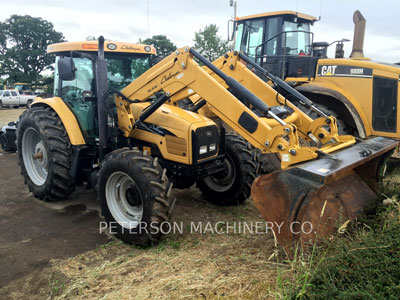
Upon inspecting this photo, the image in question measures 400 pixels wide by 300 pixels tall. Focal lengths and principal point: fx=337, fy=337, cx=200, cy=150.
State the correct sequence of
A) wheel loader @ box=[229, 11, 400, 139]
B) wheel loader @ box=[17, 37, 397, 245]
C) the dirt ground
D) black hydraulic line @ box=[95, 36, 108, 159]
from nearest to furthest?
the dirt ground < wheel loader @ box=[17, 37, 397, 245] < black hydraulic line @ box=[95, 36, 108, 159] < wheel loader @ box=[229, 11, 400, 139]

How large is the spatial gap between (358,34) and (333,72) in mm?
1224

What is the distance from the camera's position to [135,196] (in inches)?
151

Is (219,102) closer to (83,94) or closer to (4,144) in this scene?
(83,94)

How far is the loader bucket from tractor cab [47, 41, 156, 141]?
2.81m

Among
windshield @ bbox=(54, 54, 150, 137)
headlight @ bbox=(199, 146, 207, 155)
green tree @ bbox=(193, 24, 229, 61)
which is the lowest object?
headlight @ bbox=(199, 146, 207, 155)

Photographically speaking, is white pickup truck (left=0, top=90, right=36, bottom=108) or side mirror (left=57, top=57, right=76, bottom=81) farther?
white pickup truck (left=0, top=90, right=36, bottom=108)

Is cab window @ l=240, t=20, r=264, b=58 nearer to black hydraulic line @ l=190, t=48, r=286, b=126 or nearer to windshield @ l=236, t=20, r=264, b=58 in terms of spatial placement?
windshield @ l=236, t=20, r=264, b=58

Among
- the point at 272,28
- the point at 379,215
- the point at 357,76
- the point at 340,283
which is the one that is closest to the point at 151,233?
the point at 340,283

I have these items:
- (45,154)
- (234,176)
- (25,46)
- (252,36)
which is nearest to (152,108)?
(234,176)

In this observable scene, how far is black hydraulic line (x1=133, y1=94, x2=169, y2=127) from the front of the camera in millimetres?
3998

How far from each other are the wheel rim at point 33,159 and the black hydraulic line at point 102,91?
145cm

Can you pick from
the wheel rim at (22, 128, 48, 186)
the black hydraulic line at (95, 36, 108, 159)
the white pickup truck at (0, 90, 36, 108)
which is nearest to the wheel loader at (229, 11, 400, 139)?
the black hydraulic line at (95, 36, 108, 159)

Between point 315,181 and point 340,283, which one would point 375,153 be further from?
point 340,283

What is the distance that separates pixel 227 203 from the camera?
4.86 meters
